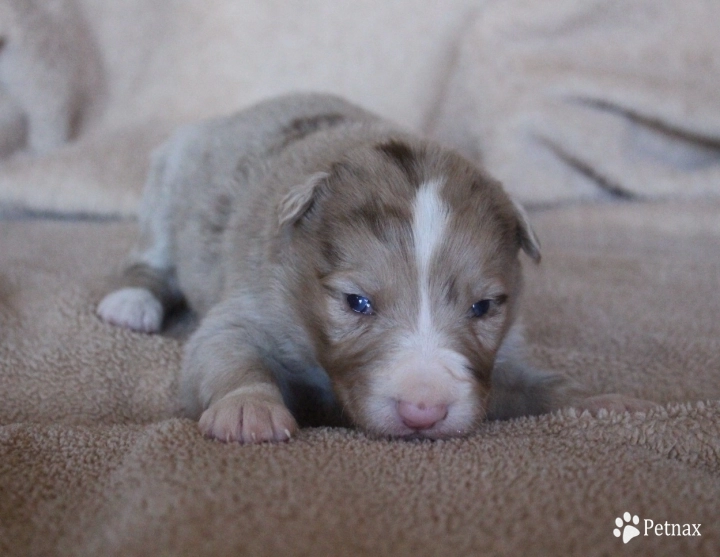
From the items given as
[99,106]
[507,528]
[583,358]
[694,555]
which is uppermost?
[694,555]

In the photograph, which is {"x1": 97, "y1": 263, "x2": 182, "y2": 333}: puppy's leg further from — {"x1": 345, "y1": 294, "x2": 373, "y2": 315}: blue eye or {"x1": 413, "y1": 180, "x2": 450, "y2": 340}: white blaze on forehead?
{"x1": 413, "y1": 180, "x2": 450, "y2": 340}: white blaze on forehead

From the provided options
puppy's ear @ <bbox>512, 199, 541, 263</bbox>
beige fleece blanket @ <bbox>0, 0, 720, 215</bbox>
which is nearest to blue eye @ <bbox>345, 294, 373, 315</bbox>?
puppy's ear @ <bbox>512, 199, 541, 263</bbox>

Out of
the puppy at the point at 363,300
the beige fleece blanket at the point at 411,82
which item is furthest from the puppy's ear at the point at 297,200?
the beige fleece blanket at the point at 411,82

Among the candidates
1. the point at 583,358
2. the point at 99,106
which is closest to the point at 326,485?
the point at 583,358

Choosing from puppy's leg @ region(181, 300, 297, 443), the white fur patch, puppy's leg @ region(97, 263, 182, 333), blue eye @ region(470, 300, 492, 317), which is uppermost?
blue eye @ region(470, 300, 492, 317)

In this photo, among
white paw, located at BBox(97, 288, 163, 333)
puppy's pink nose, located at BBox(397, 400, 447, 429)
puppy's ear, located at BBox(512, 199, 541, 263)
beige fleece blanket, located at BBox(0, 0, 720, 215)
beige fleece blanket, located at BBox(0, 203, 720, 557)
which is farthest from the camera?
beige fleece blanket, located at BBox(0, 0, 720, 215)

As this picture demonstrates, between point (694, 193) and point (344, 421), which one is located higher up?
point (694, 193)

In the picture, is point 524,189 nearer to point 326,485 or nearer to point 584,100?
point 584,100

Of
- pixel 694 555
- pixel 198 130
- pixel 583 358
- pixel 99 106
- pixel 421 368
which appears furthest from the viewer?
pixel 99 106
